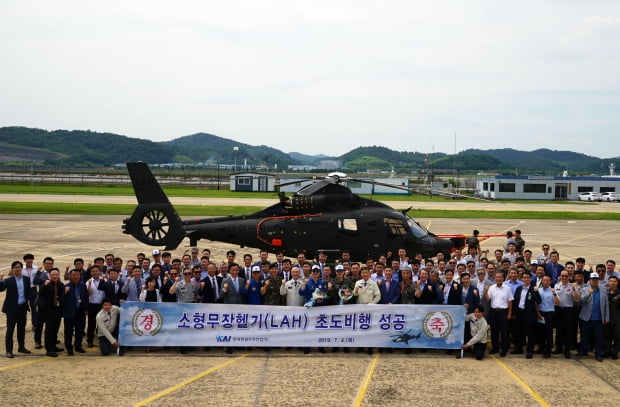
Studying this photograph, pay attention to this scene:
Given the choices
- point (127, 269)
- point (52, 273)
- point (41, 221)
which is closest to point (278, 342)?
point (127, 269)

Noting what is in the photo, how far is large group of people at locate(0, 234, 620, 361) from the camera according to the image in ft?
35.0

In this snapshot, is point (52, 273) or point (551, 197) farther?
point (551, 197)

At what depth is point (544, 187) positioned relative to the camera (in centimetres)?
7856

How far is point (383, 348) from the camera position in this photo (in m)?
11.3

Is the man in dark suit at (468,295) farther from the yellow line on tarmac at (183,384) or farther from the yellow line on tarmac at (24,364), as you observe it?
the yellow line on tarmac at (24,364)

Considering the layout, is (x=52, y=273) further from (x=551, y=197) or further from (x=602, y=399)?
(x=551, y=197)

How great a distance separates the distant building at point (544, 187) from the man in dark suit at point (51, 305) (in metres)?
74.3

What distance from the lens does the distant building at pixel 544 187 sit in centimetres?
7838

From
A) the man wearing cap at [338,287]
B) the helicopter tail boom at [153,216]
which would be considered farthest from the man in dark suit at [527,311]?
the helicopter tail boom at [153,216]

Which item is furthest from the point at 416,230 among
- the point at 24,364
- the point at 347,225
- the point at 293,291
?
the point at 24,364

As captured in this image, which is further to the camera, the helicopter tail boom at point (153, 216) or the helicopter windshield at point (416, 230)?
the helicopter tail boom at point (153, 216)

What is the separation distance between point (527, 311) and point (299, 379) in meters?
4.91

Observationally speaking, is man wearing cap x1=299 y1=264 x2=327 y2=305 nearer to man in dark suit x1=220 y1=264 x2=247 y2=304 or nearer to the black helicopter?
man in dark suit x1=220 y1=264 x2=247 y2=304

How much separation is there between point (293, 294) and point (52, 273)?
4771 mm
